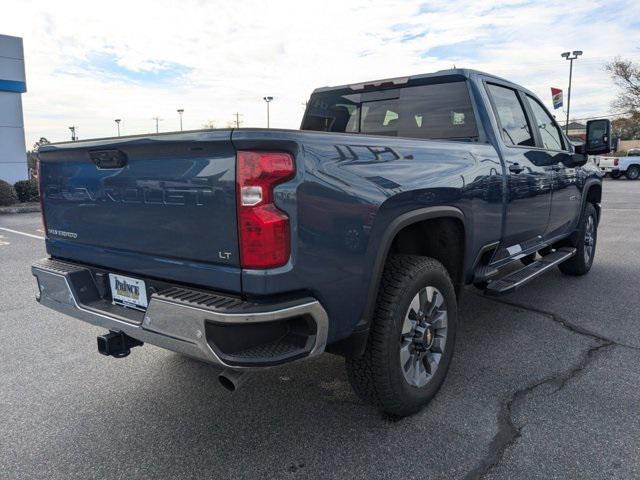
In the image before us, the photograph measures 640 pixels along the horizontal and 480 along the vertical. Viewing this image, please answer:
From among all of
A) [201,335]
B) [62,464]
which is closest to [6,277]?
[62,464]

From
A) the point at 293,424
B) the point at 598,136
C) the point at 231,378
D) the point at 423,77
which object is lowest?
the point at 293,424

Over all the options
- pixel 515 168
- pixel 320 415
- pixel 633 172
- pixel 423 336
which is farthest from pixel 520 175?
pixel 633 172

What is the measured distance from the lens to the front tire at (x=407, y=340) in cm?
260

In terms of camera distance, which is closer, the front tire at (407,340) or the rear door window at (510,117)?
the front tire at (407,340)

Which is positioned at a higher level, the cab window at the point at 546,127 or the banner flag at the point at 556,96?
the banner flag at the point at 556,96

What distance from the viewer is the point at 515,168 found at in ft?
12.6

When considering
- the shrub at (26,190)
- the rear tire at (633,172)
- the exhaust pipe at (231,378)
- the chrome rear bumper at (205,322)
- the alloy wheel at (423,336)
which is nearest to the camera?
the chrome rear bumper at (205,322)

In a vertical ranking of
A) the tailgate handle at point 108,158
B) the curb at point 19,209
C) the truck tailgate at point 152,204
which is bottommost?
the curb at point 19,209

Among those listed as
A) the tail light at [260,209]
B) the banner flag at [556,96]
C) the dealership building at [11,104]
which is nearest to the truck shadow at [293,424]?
the tail light at [260,209]

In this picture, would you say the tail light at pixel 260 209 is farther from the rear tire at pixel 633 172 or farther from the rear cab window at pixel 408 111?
the rear tire at pixel 633 172

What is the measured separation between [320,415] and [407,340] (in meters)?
0.64

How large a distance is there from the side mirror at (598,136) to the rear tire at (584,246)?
0.74 meters

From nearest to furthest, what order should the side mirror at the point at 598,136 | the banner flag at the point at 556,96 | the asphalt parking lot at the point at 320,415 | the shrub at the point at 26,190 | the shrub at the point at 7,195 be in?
1. the asphalt parking lot at the point at 320,415
2. the side mirror at the point at 598,136
3. the banner flag at the point at 556,96
4. the shrub at the point at 7,195
5. the shrub at the point at 26,190

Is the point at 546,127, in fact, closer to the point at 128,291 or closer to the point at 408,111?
the point at 408,111
